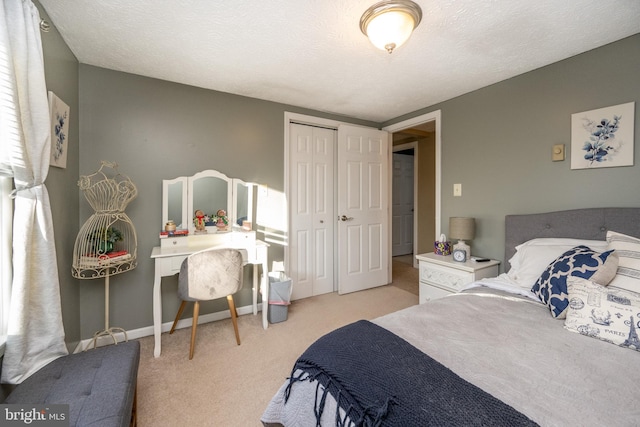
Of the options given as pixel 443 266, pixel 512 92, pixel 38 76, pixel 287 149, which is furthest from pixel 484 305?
pixel 38 76

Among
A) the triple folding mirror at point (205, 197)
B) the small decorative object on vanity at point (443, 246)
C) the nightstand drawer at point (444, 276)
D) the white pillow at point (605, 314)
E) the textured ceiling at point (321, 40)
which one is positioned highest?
the textured ceiling at point (321, 40)

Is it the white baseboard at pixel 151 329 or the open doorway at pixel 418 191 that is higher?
the open doorway at pixel 418 191

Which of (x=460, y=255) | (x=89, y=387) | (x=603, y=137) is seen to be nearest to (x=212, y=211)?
(x=89, y=387)

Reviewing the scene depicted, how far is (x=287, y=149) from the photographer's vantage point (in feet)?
10.3

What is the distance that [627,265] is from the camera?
137cm

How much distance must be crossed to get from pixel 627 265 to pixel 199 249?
2.85m

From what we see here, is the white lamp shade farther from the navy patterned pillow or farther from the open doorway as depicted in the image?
the open doorway

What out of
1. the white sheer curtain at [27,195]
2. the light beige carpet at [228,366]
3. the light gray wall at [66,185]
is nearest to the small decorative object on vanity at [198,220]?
the light gray wall at [66,185]

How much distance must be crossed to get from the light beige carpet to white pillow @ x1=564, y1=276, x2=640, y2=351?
5.70 ft

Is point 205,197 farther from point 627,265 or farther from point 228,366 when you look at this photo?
point 627,265

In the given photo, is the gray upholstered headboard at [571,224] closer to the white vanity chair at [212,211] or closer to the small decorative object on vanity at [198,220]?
the white vanity chair at [212,211]

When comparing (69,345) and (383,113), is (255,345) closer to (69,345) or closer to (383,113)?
(69,345)

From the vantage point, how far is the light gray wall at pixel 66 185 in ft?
5.55

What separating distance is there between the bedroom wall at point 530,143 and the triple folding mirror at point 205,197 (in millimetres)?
2244
